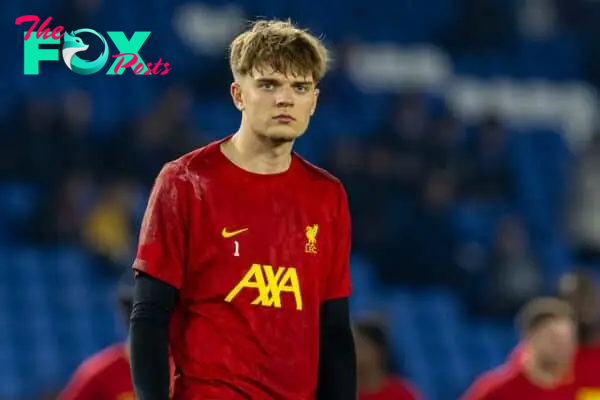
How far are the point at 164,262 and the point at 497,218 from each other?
34.7 feet

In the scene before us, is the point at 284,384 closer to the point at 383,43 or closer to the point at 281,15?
the point at 281,15

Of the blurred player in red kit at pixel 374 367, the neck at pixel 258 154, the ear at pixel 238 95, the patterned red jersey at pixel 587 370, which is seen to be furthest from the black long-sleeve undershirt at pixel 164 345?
the patterned red jersey at pixel 587 370

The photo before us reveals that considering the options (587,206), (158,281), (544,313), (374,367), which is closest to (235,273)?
(158,281)

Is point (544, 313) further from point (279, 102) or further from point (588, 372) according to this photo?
point (279, 102)

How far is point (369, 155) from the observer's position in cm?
1386

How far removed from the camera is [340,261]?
4523 mm

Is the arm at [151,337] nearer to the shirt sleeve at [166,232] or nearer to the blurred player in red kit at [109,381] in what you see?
the shirt sleeve at [166,232]

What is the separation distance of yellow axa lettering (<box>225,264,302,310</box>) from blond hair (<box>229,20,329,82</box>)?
50cm

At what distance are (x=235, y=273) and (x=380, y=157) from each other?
376 inches

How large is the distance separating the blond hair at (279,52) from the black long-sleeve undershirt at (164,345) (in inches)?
24.0

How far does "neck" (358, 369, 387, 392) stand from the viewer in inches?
322

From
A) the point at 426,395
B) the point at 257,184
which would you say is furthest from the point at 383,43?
the point at 257,184

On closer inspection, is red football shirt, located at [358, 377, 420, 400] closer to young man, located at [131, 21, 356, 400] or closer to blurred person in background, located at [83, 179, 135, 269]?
young man, located at [131, 21, 356, 400]

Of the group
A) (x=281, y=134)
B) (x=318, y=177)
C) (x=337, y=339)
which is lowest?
(x=337, y=339)
